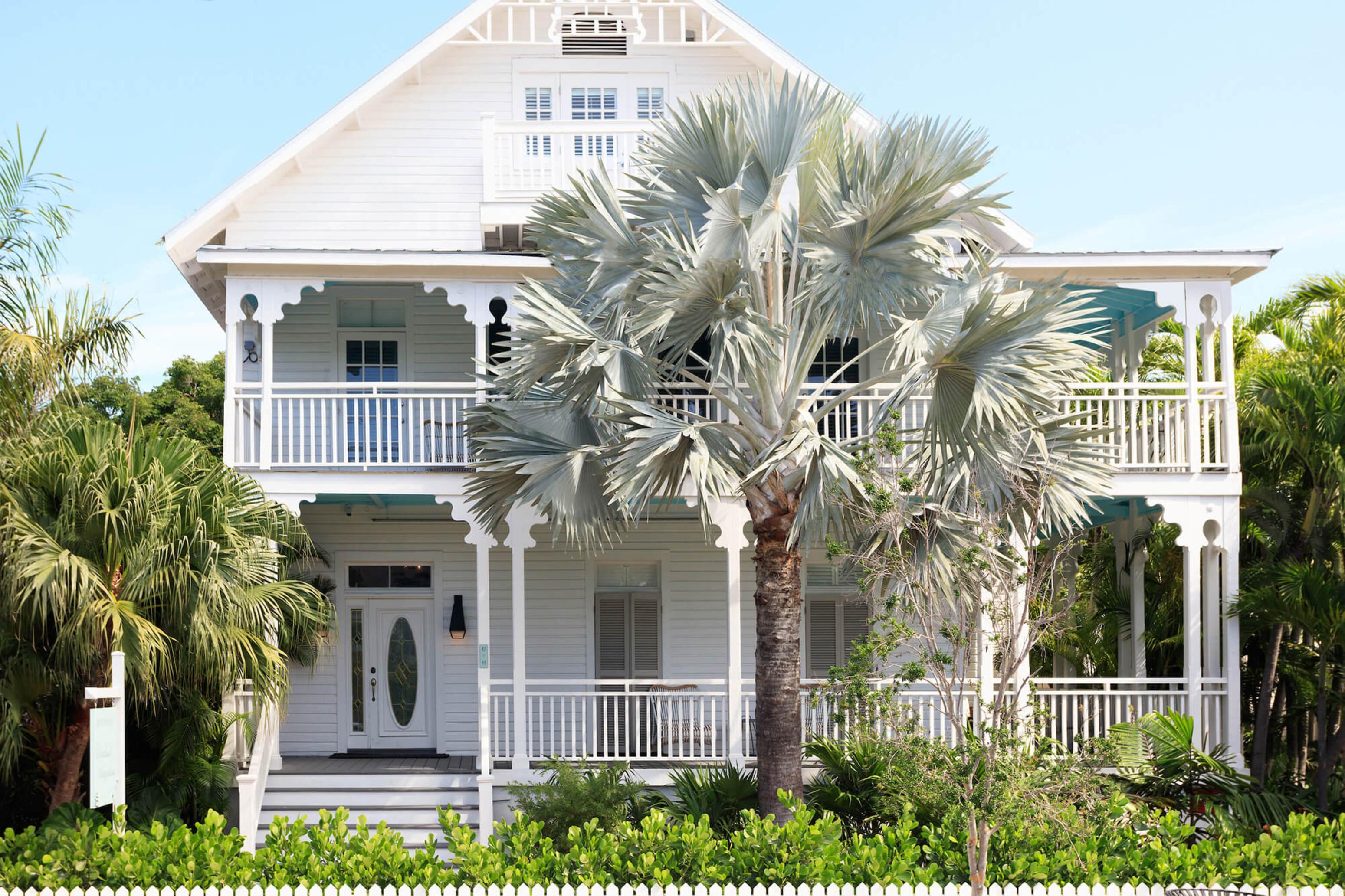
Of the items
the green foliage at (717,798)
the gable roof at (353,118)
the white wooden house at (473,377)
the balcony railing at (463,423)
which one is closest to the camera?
the green foliage at (717,798)

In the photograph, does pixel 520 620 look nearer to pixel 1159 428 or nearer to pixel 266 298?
pixel 266 298

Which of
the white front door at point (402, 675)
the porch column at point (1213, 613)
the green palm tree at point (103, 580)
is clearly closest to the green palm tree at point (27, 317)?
the green palm tree at point (103, 580)

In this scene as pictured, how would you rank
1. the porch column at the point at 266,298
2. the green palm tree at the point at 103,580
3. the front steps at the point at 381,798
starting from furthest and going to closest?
the porch column at the point at 266,298
the front steps at the point at 381,798
the green palm tree at the point at 103,580

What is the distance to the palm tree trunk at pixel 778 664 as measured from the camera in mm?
9656

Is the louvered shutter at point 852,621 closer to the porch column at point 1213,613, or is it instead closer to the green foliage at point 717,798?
the porch column at point 1213,613

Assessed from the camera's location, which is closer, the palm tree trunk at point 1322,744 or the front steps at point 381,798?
the palm tree trunk at point 1322,744

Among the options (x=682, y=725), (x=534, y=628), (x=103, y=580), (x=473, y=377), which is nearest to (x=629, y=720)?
(x=534, y=628)

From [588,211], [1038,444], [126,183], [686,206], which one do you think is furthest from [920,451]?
[126,183]

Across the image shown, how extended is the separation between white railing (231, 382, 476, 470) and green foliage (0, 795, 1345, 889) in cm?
442

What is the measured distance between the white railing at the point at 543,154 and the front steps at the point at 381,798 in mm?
6744

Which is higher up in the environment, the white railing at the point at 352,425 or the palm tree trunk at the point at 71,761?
the white railing at the point at 352,425

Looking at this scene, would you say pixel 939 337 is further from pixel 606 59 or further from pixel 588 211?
pixel 606 59

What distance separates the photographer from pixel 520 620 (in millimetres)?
12234

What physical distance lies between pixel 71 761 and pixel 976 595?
294 inches
